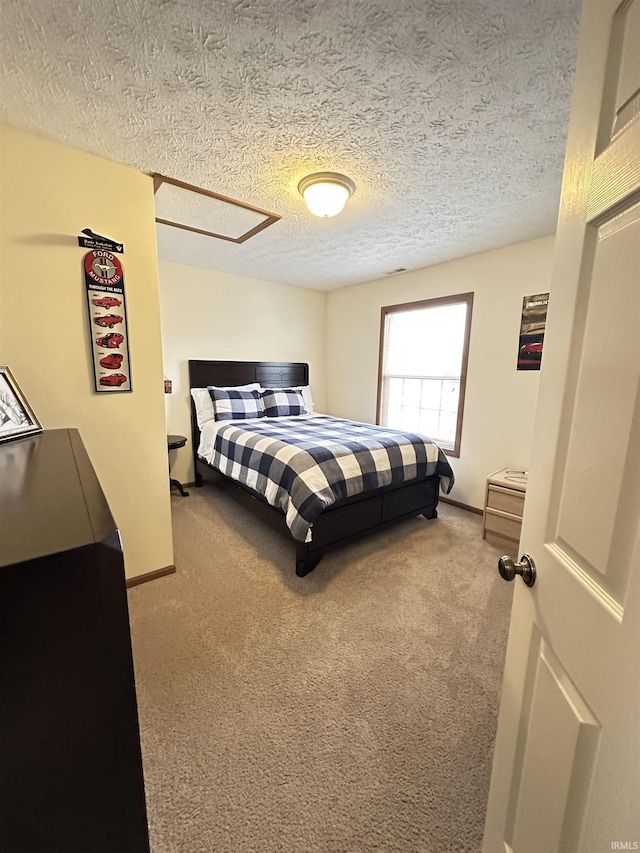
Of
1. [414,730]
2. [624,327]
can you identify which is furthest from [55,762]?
[414,730]

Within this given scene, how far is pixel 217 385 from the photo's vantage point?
4.02 m

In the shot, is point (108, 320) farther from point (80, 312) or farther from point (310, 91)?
point (310, 91)

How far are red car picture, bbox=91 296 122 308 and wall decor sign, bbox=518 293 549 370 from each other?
120 inches

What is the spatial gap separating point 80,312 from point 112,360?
28 cm

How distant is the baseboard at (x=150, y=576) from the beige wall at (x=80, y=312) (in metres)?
0.03

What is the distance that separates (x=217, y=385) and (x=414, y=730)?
11.6 ft

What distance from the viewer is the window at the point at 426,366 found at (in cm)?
346

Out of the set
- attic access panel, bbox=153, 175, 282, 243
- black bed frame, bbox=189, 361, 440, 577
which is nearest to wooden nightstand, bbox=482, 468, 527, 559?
black bed frame, bbox=189, 361, 440, 577

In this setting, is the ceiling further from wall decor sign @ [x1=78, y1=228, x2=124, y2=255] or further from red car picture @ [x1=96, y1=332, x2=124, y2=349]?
red car picture @ [x1=96, y1=332, x2=124, y2=349]

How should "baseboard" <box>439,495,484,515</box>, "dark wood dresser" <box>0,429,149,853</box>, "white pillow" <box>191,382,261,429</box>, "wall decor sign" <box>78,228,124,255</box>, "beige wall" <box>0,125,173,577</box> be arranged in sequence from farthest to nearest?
"white pillow" <box>191,382,261,429</box>
"baseboard" <box>439,495,484,515</box>
"wall decor sign" <box>78,228,124,255</box>
"beige wall" <box>0,125,173,577</box>
"dark wood dresser" <box>0,429,149,853</box>

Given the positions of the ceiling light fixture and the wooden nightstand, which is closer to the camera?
the ceiling light fixture

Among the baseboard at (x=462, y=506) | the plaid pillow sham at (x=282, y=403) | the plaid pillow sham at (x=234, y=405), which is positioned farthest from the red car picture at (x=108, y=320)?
the baseboard at (x=462, y=506)

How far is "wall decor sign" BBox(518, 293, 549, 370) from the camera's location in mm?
2812

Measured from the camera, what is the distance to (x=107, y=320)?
1.88 metres
